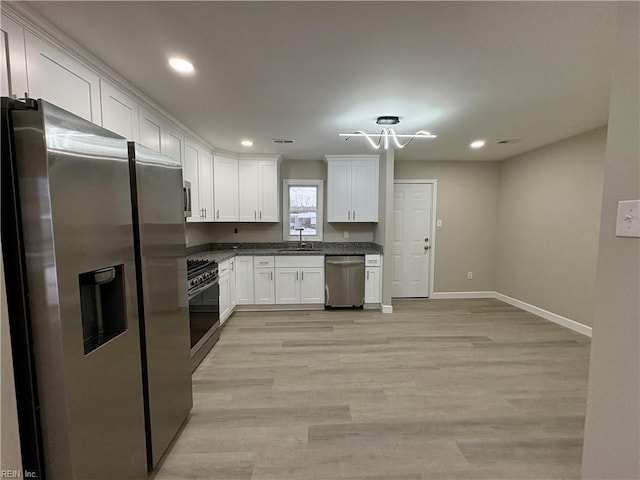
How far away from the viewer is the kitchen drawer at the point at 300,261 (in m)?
4.20

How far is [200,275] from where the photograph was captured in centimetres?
272

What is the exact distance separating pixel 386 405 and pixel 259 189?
3.47 meters

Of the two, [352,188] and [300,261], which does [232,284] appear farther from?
[352,188]

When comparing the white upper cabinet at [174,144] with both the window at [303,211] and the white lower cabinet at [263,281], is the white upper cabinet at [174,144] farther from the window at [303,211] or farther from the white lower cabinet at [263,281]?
the window at [303,211]

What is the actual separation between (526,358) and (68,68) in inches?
173

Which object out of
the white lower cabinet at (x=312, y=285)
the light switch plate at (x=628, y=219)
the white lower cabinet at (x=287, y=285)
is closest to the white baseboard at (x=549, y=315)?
the white lower cabinet at (x=312, y=285)

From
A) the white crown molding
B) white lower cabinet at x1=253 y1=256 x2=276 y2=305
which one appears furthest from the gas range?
the white crown molding

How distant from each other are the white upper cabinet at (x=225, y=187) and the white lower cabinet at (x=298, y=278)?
3.51 feet

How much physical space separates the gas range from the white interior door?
10.3 feet

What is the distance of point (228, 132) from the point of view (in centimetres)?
330

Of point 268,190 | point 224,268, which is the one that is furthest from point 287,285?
point 268,190

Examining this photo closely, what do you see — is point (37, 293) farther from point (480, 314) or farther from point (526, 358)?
point (480, 314)

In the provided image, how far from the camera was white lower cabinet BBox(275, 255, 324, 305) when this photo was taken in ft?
13.8

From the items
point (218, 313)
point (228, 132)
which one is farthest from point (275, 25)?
point (218, 313)
